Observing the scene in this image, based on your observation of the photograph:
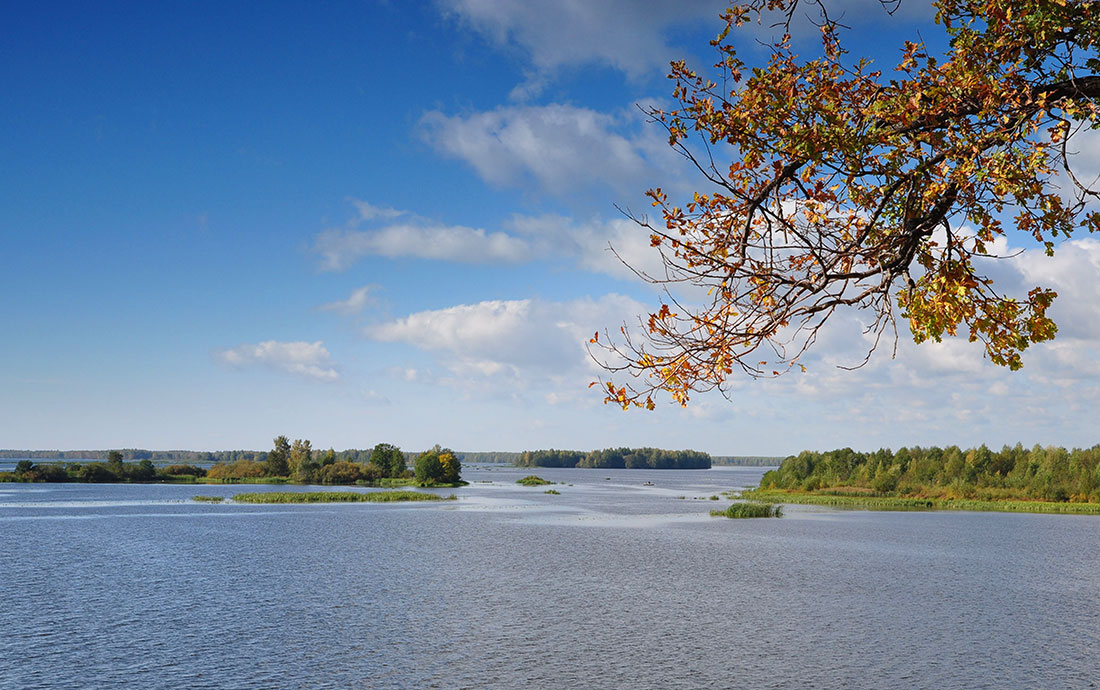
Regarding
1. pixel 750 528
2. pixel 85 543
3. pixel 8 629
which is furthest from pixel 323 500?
pixel 8 629

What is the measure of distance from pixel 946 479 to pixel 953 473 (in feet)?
5.62

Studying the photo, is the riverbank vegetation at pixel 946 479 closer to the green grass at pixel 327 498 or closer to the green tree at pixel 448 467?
the green grass at pixel 327 498

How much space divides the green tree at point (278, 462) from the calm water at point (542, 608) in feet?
331

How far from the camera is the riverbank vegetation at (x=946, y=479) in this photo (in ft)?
385

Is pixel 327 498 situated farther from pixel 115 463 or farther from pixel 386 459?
pixel 115 463

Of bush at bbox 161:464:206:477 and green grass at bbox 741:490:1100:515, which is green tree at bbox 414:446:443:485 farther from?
green grass at bbox 741:490:1100:515

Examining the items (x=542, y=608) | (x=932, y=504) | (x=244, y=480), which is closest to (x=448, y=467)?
(x=244, y=480)

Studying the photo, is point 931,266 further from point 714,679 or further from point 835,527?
point 835,527

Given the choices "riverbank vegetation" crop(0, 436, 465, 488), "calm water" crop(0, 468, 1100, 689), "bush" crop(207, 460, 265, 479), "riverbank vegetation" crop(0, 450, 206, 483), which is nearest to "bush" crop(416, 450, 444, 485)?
"riverbank vegetation" crop(0, 436, 465, 488)

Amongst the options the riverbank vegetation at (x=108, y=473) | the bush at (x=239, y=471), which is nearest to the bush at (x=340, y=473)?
the bush at (x=239, y=471)

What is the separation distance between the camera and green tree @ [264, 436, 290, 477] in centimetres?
17762

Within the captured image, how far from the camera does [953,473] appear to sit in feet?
424

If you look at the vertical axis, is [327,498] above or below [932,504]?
below

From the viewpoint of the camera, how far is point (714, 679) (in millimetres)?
28203
